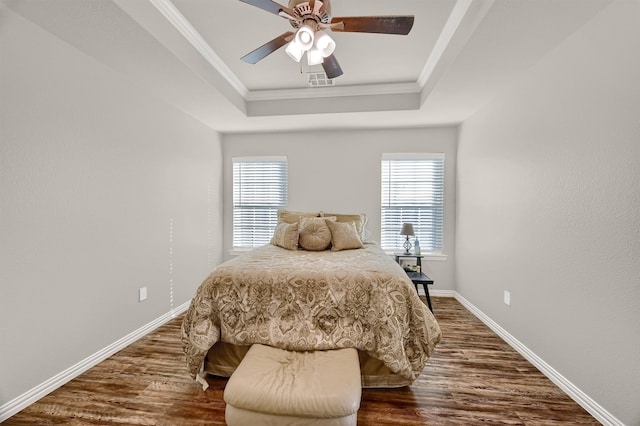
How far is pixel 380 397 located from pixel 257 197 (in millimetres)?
3279

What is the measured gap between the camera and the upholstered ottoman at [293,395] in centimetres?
141

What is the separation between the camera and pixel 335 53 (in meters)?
2.73

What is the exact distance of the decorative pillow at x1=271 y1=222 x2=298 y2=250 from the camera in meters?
3.11

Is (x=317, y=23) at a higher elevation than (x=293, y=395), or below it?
higher

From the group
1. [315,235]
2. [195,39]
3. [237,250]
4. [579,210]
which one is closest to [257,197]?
[237,250]

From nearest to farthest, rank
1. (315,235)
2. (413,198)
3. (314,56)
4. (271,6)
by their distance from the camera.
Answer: (271,6), (314,56), (315,235), (413,198)

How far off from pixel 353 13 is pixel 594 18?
1.51 metres

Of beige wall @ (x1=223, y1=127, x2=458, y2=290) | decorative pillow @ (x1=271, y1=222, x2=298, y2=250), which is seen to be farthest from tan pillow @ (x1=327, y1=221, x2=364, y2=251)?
beige wall @ (x1=223, y1=127, x2=458, y2=290)

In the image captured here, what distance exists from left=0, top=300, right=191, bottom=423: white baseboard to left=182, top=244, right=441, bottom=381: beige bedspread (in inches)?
34.9

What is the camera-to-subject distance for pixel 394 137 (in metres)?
4.16

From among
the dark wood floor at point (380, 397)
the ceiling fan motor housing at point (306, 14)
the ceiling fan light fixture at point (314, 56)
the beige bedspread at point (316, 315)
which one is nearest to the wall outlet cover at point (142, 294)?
the dark wood floor at point (380, 397)

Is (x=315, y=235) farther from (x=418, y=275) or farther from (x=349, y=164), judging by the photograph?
→ (x=349, y=164)

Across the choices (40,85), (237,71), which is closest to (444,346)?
(237,71)

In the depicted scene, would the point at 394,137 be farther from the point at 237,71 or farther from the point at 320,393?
the point at 320,393
